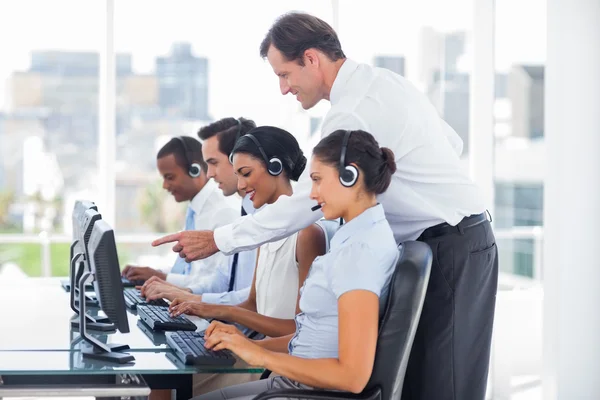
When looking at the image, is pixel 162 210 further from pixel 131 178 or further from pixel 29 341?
pixel 29 341

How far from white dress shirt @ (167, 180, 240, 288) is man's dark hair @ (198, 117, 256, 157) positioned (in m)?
0.26

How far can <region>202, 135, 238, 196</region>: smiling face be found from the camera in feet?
11.3

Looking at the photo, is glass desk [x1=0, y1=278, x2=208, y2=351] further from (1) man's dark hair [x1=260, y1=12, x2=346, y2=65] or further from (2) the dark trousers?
(1) man's dark hair [x1=260, y1=12, x2=346, y2=65]

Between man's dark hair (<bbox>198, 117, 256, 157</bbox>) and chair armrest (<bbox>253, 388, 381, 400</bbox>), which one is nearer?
chair armrest (<bbox>253, 388, 381, 400</bbox>)

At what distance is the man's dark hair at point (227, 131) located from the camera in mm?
3438

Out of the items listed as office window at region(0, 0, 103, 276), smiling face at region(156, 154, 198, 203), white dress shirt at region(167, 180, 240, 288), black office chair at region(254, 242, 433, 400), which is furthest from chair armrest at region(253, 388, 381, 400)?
office window at region(0, 0, 103, 276)

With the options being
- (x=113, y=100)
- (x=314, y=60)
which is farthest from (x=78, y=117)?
(x=314, y=60)

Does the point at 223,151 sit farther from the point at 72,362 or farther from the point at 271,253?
the point at 72,362

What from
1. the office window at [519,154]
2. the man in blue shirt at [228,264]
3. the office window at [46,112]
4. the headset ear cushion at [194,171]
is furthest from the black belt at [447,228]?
the office window at [519,154]

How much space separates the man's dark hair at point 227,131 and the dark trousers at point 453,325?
126 centimetres

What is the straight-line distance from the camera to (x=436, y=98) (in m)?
4.93

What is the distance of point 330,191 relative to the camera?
2078 mm

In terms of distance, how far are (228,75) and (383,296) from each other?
11.7 ft

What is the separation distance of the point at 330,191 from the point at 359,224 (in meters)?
0.11
